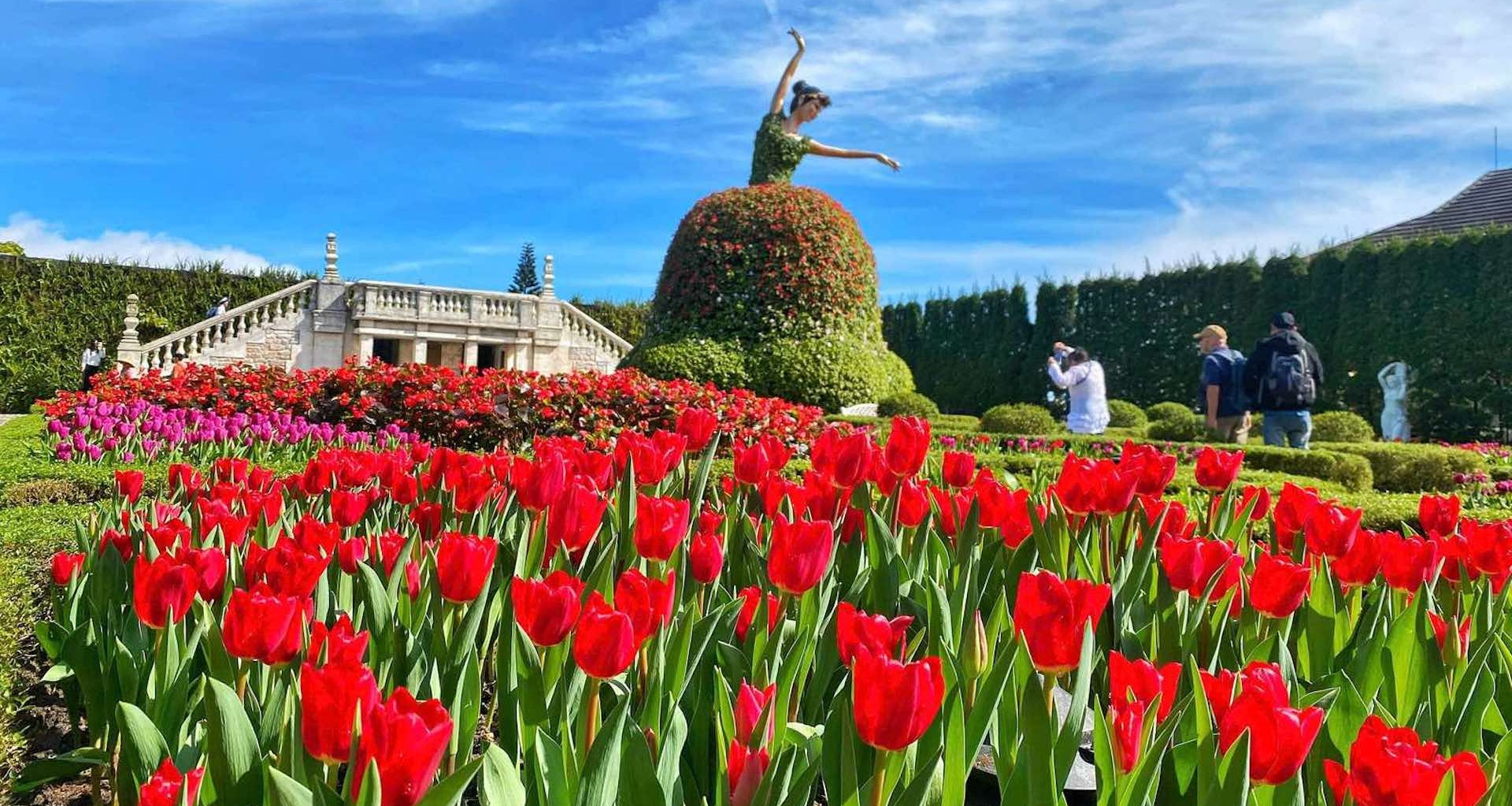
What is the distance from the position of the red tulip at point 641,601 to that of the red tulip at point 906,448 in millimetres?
946

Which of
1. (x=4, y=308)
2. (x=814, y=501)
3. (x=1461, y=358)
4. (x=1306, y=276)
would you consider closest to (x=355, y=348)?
(x=4, y=308)

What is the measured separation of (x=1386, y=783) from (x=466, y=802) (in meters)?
1.20

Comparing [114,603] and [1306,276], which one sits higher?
[1306,276]

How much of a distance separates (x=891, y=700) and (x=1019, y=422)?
11.9 m

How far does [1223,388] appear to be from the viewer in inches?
377

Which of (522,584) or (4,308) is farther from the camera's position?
(4,308)

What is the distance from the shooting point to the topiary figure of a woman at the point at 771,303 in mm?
13414

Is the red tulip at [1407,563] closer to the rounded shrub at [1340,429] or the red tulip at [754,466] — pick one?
the red tulip at [754,466]

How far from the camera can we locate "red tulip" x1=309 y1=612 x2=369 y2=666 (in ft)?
3.46

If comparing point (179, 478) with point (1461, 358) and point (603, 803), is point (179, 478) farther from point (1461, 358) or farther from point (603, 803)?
point (1461, 358)

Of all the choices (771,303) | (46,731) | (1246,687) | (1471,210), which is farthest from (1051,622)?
(1471,210)

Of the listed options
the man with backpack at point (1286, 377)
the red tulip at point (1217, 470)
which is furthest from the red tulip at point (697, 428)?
the man with backpack at point (1286, 377)

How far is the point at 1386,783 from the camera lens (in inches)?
37.1

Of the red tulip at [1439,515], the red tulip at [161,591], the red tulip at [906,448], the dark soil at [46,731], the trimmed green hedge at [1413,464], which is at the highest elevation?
the red tulip at [906,448]
